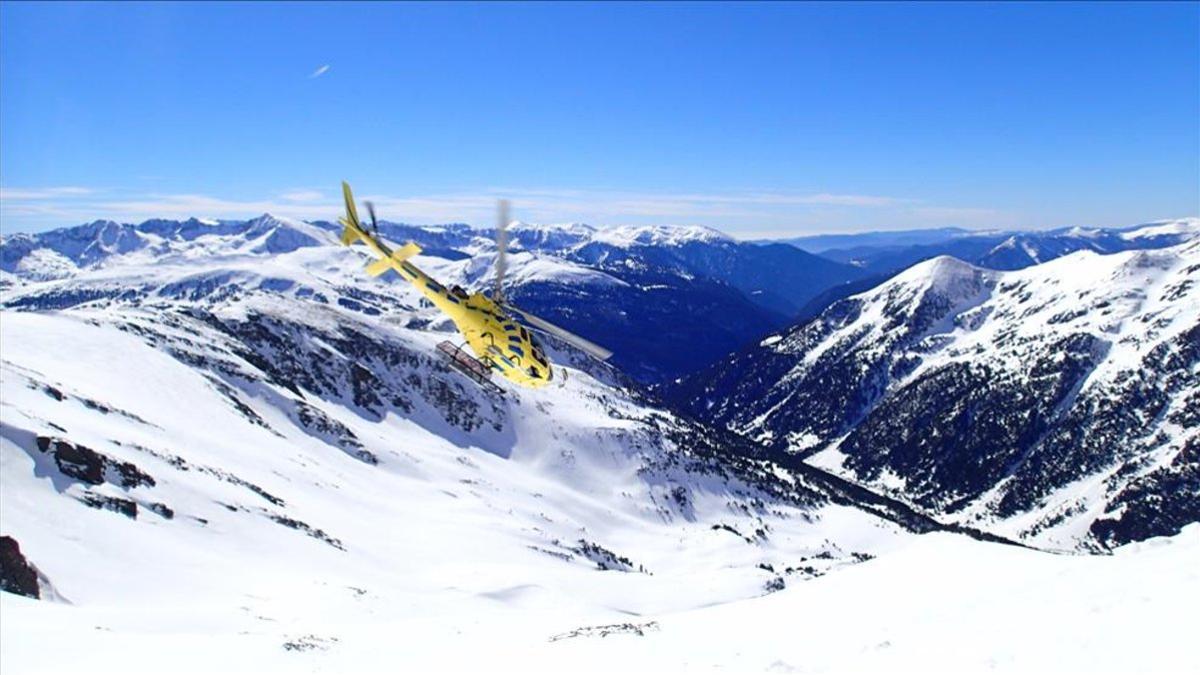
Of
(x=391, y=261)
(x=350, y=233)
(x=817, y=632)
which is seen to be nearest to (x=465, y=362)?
(x=391, y=261)

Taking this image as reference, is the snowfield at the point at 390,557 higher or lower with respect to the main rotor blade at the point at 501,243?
lower

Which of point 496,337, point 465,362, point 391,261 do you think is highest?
point 391,261

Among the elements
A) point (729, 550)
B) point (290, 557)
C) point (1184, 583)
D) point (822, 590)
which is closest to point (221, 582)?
point (290, 557)

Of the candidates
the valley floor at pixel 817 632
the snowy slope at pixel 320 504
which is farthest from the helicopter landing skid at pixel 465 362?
the valley floor at pixel 817 632

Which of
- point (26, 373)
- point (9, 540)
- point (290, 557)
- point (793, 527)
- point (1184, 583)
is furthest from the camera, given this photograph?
point (793, 527)

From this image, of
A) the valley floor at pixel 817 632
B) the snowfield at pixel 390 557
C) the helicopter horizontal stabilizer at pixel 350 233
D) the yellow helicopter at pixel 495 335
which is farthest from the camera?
the helicopter horizontal stabilizer at pixel 350 233

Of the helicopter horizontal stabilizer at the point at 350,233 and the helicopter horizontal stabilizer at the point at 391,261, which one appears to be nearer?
the helicopter horizontal stabilizer at the point at 391,261

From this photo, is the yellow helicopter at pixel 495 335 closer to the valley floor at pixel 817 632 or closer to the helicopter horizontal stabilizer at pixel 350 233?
the helicopter horizontal stabilizer at pixel 350 233

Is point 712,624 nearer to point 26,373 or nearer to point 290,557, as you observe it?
point 290,557

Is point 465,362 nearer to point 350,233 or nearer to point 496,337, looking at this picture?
point 496,337
